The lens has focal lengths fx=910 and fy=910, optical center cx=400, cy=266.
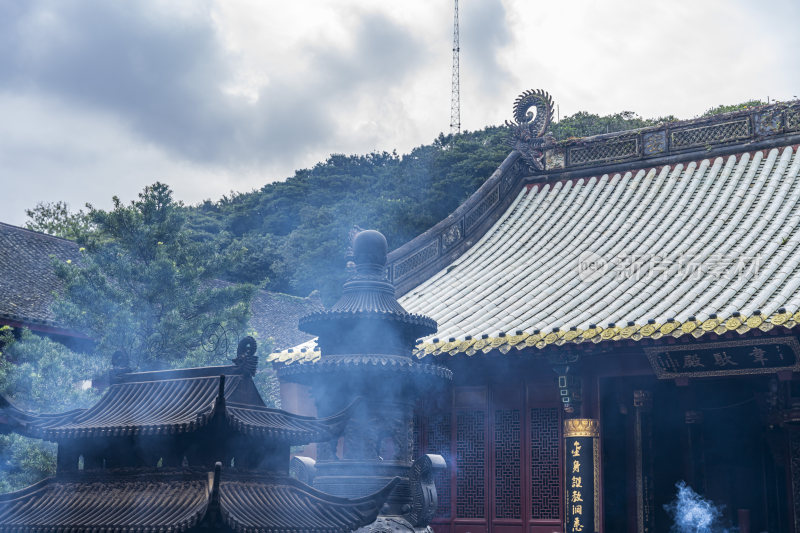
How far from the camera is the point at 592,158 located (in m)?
17.5

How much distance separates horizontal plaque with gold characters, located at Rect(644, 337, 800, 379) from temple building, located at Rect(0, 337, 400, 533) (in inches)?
198

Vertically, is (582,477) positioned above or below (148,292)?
below

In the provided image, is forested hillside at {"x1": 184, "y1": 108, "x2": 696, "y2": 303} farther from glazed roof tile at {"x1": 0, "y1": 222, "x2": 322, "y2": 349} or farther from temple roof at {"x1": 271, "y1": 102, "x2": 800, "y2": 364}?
temple roof at {"x1": 271, "y1": 102, "x2": 800, "y2": 364}

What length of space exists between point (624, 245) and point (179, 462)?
8912mm

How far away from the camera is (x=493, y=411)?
13.5 meters

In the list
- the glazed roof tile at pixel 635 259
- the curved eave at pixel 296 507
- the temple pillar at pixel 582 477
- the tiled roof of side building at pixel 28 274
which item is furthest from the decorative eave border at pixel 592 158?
the tiled roof of side building at pixel 28 274

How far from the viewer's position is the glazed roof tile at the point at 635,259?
11625 mm

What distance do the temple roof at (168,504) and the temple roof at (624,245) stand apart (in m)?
4.50

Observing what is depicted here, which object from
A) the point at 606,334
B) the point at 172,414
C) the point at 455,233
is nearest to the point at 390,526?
the point at 172,414

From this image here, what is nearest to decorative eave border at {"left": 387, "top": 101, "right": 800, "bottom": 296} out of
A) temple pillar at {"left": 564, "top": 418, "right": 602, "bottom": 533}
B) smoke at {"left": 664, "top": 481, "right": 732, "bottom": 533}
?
temple pillar at {"left": 564, "top": 418, "right": 602, "bottom": 533}

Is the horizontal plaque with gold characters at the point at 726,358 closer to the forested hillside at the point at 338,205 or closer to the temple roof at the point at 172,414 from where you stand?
the temple roof at the point at 172,414

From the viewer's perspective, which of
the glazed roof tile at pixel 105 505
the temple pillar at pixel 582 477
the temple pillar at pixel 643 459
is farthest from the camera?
the temple pillar at pixel 643 459

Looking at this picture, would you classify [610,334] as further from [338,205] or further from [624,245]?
[338,205]

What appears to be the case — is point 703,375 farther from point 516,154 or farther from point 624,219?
point 516,154
